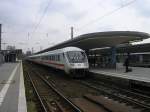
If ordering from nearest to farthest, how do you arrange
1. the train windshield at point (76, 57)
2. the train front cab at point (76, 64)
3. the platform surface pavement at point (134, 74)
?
1. the platform surface pavement at point (134, 74)
2. the train front cab at point (76, 64)
3. the train windshield at point (76, 57)

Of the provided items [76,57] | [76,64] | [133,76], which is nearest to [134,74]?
[133,76]

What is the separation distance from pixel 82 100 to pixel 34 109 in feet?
10.3

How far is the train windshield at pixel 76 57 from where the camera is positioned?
82.7ft

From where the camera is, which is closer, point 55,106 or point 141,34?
point 55,106

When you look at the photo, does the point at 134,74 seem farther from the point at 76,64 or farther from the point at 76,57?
the point at 76,57

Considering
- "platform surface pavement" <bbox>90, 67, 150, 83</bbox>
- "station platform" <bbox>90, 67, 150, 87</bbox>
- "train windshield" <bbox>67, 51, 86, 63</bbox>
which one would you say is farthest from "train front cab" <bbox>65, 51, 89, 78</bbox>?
"platform surface pavement" <bbox>90, 67, 150, 83</bbox>

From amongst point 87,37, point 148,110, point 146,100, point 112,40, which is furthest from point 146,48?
point 148,110

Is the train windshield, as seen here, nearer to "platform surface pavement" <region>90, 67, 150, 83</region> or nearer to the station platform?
the station platform

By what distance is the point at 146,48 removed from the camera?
40062 mm

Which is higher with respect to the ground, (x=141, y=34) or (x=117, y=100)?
(x=141, y=34)

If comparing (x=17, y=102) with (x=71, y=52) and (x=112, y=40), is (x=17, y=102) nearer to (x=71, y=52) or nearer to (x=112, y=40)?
(x=71, y=52)

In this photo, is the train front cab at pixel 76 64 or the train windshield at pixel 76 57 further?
the train windshield at pixel 76 57

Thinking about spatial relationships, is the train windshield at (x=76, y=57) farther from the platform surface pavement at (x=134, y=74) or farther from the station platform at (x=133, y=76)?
the platform surface pavement at (x=134, y=74)

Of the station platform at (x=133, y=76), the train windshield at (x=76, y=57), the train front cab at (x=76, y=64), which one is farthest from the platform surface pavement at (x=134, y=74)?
the train windshield at (x=76, y=57)
